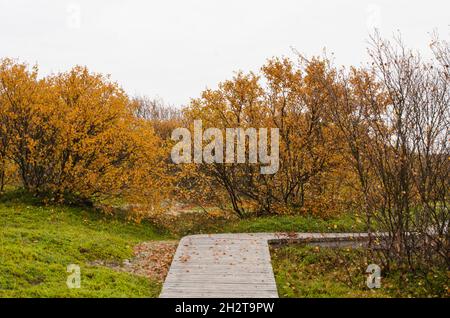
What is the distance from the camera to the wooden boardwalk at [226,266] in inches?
365

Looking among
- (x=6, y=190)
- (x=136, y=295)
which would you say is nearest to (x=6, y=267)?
(x=136, y=295)

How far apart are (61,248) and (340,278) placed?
6818mm

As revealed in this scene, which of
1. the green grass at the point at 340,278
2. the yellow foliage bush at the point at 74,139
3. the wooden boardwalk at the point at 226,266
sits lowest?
the green grass at the point at 340,278

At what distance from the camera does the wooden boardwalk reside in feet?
30.4

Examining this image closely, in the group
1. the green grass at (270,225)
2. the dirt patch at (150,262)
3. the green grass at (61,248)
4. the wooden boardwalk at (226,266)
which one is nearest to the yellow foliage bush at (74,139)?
the green grass at (61,248)

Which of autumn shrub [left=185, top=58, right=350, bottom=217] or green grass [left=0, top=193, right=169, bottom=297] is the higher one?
autumn shrub [left=185, top=58, right=350, bottom=217]

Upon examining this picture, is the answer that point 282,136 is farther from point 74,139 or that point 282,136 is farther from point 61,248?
point 61,248

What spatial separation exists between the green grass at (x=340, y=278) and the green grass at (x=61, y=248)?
3091 mm

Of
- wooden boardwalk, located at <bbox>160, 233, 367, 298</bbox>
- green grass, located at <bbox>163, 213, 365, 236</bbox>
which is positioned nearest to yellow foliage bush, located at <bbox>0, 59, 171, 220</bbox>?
green grass, located at <bbox>163, 213, 365, 236</bbox>

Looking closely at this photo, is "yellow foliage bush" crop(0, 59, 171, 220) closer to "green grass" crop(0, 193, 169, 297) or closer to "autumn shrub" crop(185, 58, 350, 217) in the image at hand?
"green grass" crop(0, 193, 169, 297)

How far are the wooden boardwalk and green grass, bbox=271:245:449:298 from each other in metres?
0.49

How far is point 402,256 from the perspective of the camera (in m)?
11.0

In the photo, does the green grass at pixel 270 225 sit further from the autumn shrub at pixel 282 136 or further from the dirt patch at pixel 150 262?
the dirt patch at pixel 150 262
